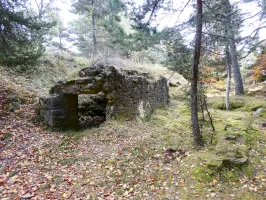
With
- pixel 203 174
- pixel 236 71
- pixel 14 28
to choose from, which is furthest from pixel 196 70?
pixel 236 71

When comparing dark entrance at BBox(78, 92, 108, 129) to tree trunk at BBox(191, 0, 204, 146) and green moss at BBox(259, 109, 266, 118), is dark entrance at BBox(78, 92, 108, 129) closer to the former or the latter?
tree trunk at BBox(191, 0, 204, 146)

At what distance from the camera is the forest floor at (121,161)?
459 centimetres

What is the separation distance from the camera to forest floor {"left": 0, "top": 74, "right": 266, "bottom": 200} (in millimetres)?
4586

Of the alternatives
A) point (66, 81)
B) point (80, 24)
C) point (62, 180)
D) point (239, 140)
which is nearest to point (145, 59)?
point (80, 24)

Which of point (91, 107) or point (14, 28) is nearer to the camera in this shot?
point (14, 28)

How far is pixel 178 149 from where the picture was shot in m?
6.43

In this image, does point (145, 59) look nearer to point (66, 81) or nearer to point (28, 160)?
point (66, 81)

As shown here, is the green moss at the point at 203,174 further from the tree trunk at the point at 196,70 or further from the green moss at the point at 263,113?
the green moss at the point at 263,113

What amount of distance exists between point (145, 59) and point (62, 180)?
668 inches

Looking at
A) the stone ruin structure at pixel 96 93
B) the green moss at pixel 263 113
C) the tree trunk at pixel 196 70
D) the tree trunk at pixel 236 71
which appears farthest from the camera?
the tree trunk at pixel 236 71

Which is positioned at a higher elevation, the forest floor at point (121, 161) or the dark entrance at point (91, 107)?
the dark entrance at point (91, 107)

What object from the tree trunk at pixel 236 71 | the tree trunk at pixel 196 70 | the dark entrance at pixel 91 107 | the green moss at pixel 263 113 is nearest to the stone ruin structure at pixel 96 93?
the dark entrance at pixel 91 107

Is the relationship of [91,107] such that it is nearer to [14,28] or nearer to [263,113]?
[14,28]

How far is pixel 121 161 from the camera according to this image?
5.82 meters
